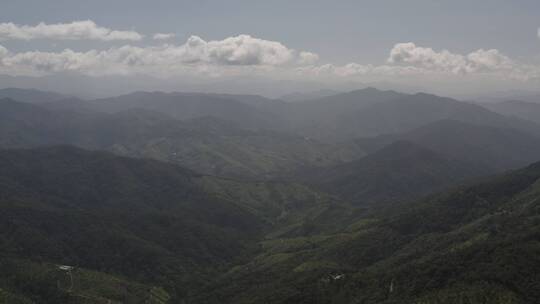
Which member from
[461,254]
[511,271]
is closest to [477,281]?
[511,271]

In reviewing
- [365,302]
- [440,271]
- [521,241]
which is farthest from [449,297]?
[521,241]

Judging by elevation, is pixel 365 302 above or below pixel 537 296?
below

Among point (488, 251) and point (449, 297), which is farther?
point (488, 251)

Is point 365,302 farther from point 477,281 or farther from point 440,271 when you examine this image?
point 477,281

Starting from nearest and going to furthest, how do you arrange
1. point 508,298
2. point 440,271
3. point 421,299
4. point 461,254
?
point 508,298 < point 421,299 < point 440,271 < point 461,254

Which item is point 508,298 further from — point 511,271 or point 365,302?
point 365,302

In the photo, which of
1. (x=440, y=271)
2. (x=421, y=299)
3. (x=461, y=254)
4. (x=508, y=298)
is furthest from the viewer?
(x=461, y=254)

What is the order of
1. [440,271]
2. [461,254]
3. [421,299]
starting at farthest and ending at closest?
1. [461,254]
2. [440,271]
3. [421,299]

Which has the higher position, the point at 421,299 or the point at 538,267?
the point at 538,267

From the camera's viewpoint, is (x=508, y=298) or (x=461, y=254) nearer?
(x=508, y=298)
